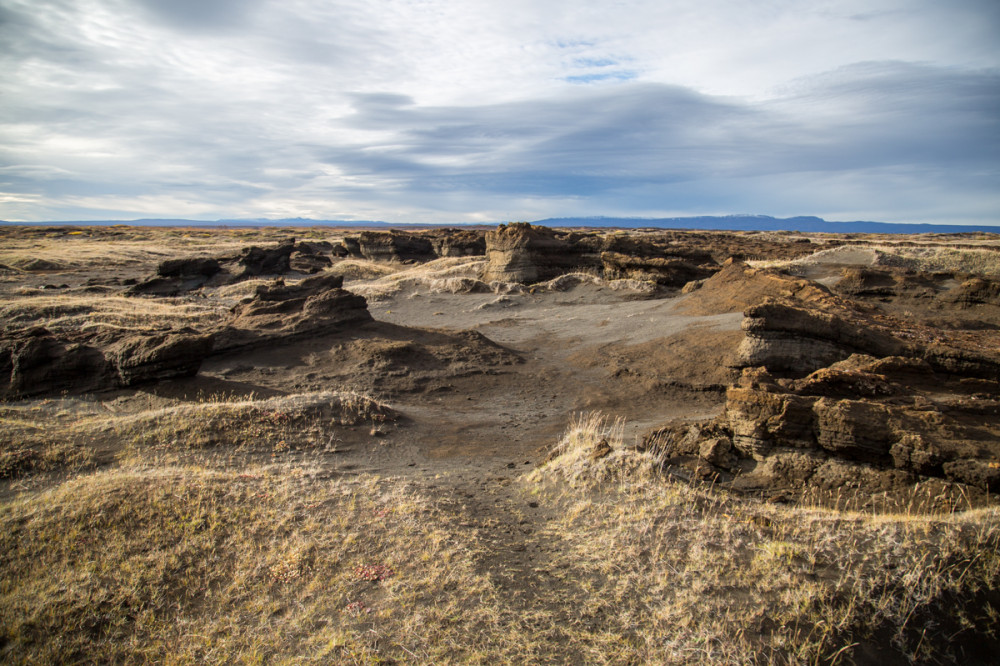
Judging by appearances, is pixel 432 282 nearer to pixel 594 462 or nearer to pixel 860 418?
pixel 594 462

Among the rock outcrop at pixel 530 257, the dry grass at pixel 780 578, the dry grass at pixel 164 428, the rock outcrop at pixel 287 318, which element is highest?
the rock outcrop at pixel 530 257

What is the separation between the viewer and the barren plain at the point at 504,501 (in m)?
4.65

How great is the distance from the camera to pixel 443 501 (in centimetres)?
729

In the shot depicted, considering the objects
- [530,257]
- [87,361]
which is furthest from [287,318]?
[530,257]

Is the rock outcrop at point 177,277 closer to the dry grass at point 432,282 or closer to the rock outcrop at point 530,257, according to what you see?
the dry grass at point 432,282

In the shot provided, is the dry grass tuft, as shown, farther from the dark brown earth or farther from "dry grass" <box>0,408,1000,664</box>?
the dark brown earth

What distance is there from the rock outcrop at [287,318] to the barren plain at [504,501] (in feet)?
0.87

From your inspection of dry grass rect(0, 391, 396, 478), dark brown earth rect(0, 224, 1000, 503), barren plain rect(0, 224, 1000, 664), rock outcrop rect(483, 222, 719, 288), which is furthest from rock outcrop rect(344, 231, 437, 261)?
dry grass rect(0, 391, 396, 478)

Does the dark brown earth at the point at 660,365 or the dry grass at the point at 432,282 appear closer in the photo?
the dark brown earth at the point at 660,365

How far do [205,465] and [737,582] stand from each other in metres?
7.55

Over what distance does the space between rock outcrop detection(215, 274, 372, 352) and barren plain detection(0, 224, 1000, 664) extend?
0.27 m

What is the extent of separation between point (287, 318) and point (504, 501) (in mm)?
12637

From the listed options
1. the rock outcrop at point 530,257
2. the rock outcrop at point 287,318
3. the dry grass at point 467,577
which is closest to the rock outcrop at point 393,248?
the rock outcrop at point 530,257

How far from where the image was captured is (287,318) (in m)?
17.8
